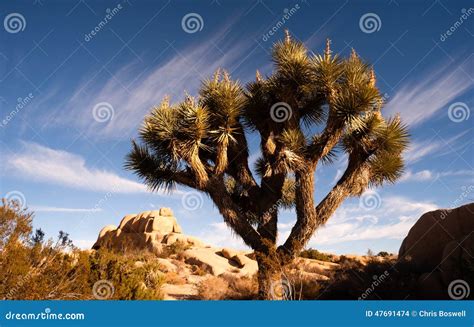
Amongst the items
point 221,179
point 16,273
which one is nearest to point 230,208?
point 221,179

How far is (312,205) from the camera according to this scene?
10.3 m

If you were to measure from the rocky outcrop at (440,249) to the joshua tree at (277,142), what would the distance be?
3417 millimetres

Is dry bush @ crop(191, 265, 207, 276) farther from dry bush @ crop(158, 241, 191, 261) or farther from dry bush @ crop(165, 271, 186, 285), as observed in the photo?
dry bush @ crop(165, 271, 186, 285)

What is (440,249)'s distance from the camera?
1448 centimetres

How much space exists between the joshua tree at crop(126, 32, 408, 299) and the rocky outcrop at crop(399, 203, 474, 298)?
3.42 meters

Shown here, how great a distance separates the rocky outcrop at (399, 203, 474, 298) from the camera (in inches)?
457

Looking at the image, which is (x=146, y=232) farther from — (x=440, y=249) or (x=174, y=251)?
(x=440, y=249)

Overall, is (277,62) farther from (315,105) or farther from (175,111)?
(175,111)

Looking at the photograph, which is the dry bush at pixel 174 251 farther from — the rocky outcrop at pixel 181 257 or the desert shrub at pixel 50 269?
the desert shrub at pixel 50 269

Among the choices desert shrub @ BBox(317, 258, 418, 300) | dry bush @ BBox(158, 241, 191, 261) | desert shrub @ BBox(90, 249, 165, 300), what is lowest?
desert shrub @ BBox(317, 258, 418, 300)

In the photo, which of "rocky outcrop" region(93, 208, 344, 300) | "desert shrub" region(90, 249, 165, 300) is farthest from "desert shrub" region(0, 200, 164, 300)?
"rocky outcrop" region(93, 208, 344, 300)

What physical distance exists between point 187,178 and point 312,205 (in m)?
3.50

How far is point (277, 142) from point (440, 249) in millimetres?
8190

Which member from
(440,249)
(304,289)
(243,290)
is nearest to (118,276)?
(243,290)
